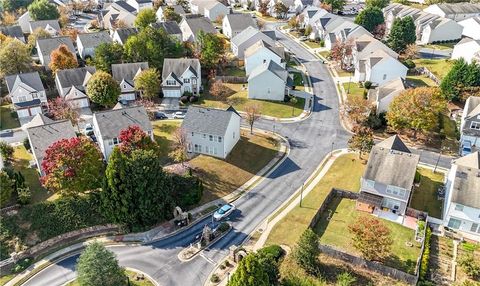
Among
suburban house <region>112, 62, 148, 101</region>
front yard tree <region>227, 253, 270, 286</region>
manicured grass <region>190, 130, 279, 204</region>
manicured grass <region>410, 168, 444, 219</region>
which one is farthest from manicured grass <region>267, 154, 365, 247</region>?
suburban house <region>112, 62, 148, 101</region>

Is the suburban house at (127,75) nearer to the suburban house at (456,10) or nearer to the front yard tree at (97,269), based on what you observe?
the front yard tree at (97,269)

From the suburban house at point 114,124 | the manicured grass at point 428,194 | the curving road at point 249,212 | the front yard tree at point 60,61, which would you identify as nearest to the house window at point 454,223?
the manicured grass at point 428,194

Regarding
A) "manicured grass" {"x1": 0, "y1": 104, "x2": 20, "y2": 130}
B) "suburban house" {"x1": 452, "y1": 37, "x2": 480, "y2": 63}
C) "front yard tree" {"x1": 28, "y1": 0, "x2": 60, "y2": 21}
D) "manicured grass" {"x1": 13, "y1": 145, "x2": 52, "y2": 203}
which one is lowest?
"manicured grass" {"x1": 13, "y1": 145, "x2": 52, "y2": 203}

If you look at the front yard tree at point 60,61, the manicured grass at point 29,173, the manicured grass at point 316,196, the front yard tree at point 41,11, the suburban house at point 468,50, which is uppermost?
the front yard tree at point 41,11

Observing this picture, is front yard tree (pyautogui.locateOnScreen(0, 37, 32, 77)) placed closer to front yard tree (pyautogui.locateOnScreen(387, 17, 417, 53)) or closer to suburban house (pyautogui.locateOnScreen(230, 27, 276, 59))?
suburban house (pyautogui.locateOnScreen(230, 27, 276, 59))

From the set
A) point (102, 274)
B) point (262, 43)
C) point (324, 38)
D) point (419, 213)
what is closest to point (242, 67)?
point (262, 43)

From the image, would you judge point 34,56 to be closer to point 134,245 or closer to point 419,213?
point 134,245

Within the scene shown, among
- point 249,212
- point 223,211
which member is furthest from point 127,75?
point 249,212
